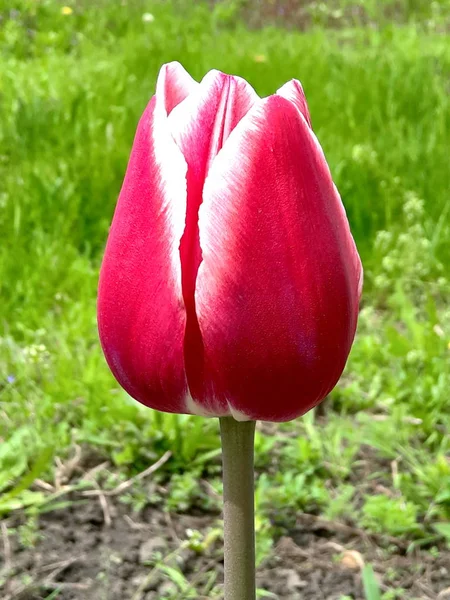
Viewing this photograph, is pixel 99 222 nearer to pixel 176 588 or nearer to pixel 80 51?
pixel 176 588

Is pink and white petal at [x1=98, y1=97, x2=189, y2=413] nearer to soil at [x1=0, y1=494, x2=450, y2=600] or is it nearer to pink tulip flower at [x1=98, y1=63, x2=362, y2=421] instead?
pink tulip flower at [x1=98, y1=63, x2=362, y2=421]

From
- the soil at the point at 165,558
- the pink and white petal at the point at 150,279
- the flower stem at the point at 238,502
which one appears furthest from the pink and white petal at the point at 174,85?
the soil at the point at 165,558

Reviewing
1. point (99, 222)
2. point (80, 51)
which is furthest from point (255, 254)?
point (80, 51)

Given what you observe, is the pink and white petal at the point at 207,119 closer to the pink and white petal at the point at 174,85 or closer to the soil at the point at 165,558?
the pink and white petal at the point at 174,85

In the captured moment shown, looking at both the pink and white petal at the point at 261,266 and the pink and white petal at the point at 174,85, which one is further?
the pink and white petal at the point at 174,85

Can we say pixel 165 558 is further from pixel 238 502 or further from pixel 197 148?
pixel 197 148

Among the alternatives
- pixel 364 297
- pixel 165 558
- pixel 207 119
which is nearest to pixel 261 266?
pixel 207 119

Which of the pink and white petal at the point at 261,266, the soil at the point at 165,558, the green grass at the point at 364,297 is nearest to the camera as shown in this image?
the pink and white petal at the point at 261,266

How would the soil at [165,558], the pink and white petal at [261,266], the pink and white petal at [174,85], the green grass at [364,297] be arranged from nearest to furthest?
the pink and white petal at [261,266], the pink and white petal at [174,85], the soil at [165,558], the green grass at [364,297]

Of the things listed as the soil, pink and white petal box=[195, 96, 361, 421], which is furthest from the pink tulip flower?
the soil
